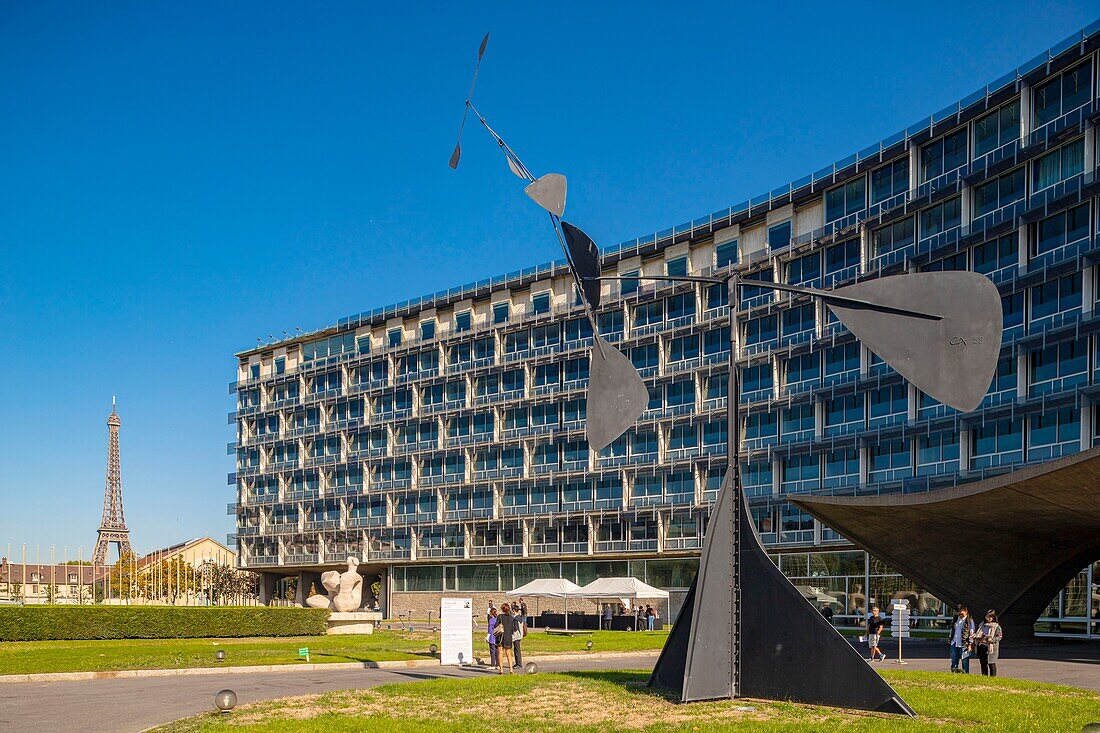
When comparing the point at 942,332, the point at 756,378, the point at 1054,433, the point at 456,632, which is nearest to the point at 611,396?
the point at 942,332

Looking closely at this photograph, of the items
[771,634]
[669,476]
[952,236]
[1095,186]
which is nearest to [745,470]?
[669,476]

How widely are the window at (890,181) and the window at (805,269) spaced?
4.72 metres

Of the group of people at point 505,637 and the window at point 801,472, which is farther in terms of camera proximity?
the window at point 801,472

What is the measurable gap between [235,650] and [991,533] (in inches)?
864

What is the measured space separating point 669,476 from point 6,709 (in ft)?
168

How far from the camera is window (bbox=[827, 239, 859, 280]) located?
5634 centimetres

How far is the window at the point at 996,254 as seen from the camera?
47.5 meters

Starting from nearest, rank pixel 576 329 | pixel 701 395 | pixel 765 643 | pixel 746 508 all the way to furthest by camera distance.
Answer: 1. pixel 765 643
2. pixel 746 508
3. pixel 701 395
4. pixel 576 329

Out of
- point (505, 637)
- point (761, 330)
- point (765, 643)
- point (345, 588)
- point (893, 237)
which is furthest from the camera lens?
point (761, 330)

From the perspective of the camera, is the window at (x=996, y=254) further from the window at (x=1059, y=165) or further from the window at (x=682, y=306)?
the window at (x=682, y=306)

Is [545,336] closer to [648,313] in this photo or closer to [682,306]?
[648,313]

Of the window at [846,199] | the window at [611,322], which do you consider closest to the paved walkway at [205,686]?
the window at [846,199]

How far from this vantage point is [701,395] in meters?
65.3

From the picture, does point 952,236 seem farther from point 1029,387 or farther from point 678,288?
point 678,288
